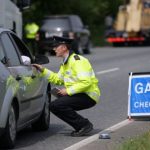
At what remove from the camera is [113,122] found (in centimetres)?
1276

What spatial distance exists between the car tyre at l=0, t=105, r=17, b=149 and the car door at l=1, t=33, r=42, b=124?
0.87 ft

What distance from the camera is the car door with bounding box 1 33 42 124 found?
32.9 ft

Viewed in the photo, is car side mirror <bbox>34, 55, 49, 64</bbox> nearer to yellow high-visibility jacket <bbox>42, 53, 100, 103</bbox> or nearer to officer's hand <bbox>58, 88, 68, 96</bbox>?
yellow high-visibility jacket <bbox>42, 53, 100, 103</bbox>

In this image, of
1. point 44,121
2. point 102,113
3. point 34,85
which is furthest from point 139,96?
point 34,85

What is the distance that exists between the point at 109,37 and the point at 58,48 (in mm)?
33444

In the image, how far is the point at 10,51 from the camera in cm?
1038

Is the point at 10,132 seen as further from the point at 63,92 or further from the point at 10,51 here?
the point at 63,92

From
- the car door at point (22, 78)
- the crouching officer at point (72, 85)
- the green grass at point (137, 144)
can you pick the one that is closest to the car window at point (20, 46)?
the car door at point (22, 78)

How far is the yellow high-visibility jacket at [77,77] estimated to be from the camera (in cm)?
1068

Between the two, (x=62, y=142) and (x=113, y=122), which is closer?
(x=62, y=142)

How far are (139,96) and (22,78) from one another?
3.01m

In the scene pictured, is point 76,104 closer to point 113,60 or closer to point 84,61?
point 84,61

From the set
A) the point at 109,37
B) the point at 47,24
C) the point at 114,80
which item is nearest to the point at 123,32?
the point at 109,37

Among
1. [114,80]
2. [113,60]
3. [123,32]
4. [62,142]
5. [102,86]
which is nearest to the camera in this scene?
[62,142]
